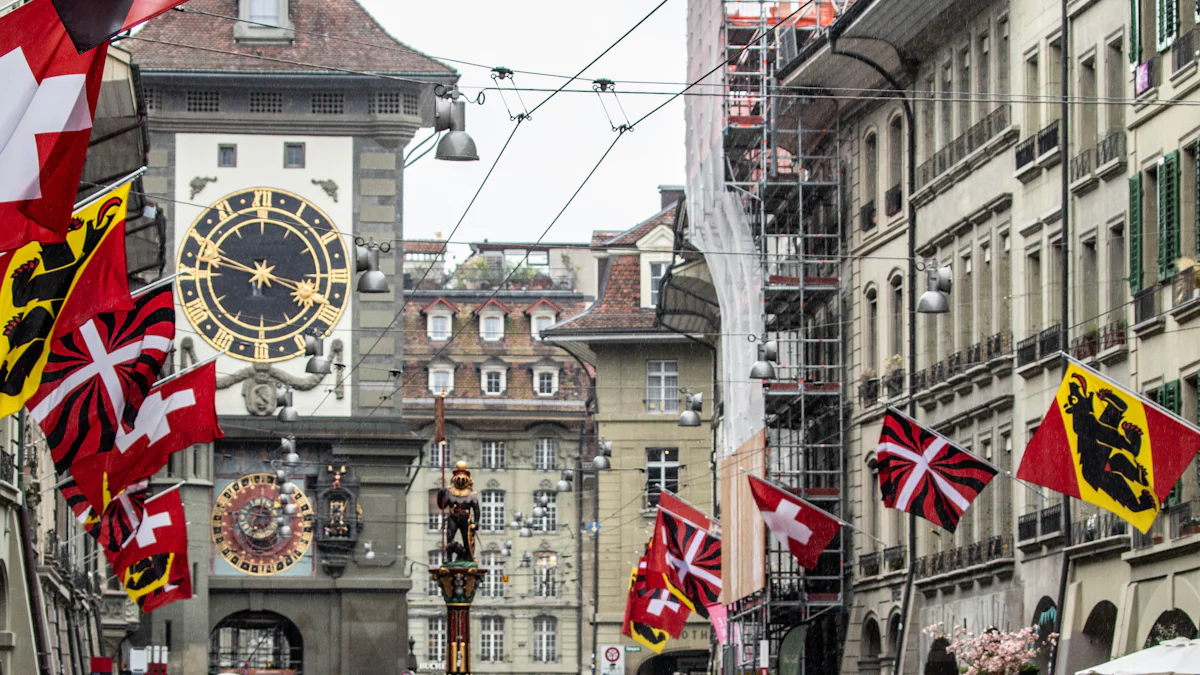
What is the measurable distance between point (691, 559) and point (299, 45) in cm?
2293

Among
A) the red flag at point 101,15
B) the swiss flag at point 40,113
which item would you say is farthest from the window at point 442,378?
the red flag at point 101,15

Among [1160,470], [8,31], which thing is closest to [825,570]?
[1160,470]

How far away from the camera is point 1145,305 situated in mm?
29578

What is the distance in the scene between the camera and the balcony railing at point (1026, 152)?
34594 millimetres

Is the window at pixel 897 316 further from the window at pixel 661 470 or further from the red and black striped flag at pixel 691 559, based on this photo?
the window at pixel 661 470

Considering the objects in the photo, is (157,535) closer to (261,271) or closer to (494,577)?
(261,271)

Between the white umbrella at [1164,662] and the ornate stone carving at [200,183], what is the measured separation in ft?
135


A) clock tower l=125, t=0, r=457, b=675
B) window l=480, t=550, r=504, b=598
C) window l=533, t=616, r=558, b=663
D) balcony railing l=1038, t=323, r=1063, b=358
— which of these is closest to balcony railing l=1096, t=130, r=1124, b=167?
balcony railing l=1038, t=323, r=1063, b=358

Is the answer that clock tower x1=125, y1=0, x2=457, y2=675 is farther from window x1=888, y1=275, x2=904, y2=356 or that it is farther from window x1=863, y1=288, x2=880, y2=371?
window x1=888, y1=275, x2=904, y2=356

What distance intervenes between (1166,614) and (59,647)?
71.7ft

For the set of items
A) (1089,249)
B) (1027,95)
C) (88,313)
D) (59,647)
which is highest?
(1027,95)

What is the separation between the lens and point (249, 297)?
2340 inches

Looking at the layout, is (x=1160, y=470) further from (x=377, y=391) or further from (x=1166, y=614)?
(x=377, y=391)

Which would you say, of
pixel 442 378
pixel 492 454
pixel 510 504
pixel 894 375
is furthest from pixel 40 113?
pixel 442 378
